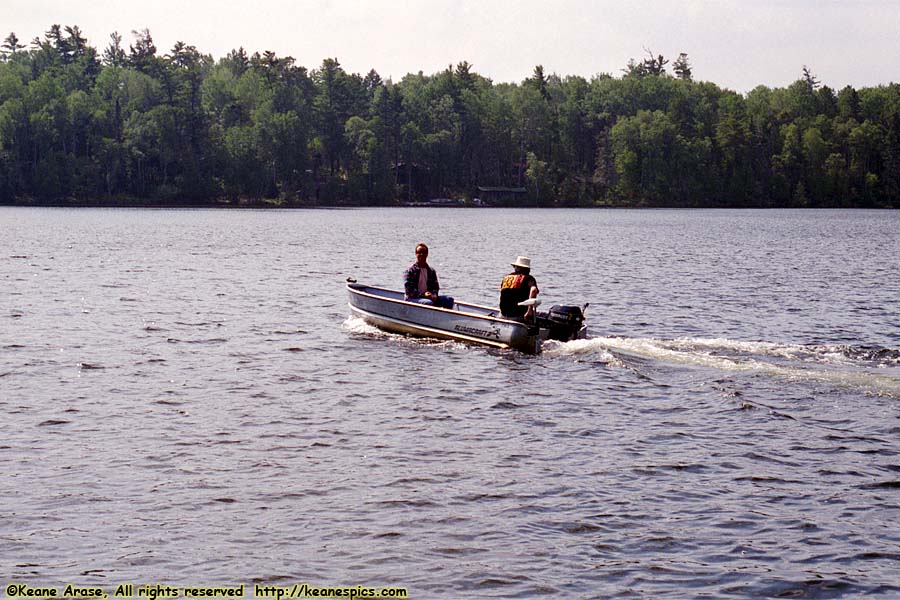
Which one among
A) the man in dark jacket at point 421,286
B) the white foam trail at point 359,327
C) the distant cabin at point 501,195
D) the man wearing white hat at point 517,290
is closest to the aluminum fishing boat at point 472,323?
the white foam trail at point 359,327

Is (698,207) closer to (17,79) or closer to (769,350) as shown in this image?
(17,79)

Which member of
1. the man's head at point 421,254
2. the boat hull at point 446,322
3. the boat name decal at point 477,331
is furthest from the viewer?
the man's head at point 421,254

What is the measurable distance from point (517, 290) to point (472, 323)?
1.30m

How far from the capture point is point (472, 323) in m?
23.7

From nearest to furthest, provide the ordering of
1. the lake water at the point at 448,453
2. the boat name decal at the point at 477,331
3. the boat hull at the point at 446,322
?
the lake water at the point at 448,453, the boat hull at the point at 446,322, the boat name decal at the point at 477,331

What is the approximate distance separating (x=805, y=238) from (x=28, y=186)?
4174 inches

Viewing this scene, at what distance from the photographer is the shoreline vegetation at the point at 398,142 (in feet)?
486

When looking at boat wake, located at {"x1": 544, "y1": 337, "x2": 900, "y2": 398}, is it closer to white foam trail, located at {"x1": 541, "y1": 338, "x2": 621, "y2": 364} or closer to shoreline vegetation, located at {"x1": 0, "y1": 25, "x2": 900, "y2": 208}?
white foam trail, located at {"x1": 541, "y1": 338, "x2": 621, "y2": 364}

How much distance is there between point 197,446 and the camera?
14773mm

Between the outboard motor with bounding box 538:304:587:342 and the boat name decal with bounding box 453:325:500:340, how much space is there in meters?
1.00

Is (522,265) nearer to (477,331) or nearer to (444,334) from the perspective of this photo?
(477,331)

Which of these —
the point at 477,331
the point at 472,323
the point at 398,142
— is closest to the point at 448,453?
the point at 477,331

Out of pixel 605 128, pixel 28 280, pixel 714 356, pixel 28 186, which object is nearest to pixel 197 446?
pixel 714 356

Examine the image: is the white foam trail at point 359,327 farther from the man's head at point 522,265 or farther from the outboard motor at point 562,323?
the outboard motor at point 562,323
